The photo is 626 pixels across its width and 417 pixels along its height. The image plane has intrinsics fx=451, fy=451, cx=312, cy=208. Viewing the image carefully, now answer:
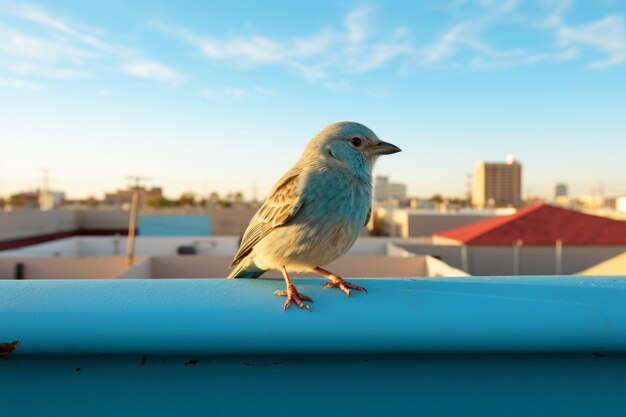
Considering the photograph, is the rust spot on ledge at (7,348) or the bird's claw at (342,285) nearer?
the rust spot on ledge at (7,348)

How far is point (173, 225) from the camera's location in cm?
4150

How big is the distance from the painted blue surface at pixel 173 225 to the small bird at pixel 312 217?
38.4 metres

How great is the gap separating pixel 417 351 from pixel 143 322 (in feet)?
2.78

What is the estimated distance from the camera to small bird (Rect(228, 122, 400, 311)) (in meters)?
2.29

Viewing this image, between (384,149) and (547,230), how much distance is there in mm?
17851

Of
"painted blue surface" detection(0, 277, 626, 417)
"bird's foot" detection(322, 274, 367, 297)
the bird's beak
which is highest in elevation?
the bird's beak

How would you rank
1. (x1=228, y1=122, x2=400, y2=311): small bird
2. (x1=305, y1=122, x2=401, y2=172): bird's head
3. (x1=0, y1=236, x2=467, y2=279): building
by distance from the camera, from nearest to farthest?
(x1=228, y1=122, x2=400, y2=311): small bird < (x1=305, y1=122, x2=401, y2=172): bird's head < (x1=0, y1=236, x2=467, y2=279): building

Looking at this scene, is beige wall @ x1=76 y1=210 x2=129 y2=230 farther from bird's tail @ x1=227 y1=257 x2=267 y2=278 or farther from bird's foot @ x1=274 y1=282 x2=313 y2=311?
bird's foot @ x1=274 y1=282 x2=313 y2=311

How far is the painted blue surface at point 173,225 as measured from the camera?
40406mm

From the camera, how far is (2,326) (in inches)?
53.4

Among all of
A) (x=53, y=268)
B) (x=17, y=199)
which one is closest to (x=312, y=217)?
(x=53, y=268)

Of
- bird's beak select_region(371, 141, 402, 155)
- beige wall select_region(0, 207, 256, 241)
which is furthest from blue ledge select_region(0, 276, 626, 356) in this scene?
beige wall select_region(0, 207, 256, 241)

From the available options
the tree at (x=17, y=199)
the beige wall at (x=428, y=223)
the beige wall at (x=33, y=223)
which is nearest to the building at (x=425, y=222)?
the beige wall at (x=428, y=223)

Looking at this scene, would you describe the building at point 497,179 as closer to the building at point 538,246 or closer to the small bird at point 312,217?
the building at point 538,246
